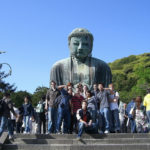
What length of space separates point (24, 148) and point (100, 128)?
3287mm

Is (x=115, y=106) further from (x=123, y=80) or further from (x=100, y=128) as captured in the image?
(x=123, y=80)

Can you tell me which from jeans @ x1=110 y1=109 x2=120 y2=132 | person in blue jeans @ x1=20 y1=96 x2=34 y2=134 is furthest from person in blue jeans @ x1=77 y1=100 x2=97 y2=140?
person in blue jeans @ x1=20 y1=96 x2=34 y2=134

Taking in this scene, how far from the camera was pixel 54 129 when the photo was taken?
32.0 feet

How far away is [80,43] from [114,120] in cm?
530

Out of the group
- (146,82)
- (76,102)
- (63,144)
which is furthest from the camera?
(146,82)

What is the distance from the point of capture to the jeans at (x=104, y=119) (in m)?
9.26

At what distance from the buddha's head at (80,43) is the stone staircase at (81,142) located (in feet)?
19.2

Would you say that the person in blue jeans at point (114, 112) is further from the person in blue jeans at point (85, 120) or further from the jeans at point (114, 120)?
the person in blue jeans at point (85, 120)

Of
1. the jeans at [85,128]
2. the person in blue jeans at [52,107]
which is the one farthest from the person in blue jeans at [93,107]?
the person in blue jeans at [52,107]

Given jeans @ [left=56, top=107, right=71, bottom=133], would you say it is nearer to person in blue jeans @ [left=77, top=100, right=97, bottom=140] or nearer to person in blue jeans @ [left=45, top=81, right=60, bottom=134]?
person in blue jeans @ [left=45, top=81, right=60, bottom=134]

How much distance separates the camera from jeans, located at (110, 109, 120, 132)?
9.54m

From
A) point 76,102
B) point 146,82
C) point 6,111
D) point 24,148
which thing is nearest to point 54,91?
point 76,102

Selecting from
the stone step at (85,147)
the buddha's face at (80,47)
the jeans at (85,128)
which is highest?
the buddha's face at (80,47)

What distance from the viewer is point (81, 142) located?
321 inches
